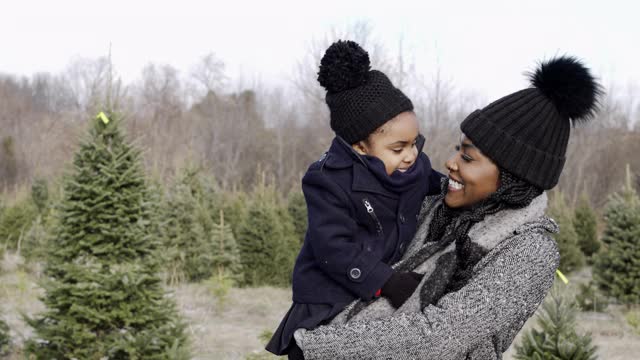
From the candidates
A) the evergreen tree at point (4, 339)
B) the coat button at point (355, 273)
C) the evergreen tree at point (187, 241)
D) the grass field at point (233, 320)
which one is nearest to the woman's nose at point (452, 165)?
the coat button at point (355, 273)

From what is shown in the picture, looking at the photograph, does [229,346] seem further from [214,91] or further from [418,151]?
[214,91]

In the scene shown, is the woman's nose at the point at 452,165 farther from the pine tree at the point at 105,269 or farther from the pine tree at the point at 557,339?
the pine tree at the point at 105,269

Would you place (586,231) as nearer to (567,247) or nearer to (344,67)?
(567,247)

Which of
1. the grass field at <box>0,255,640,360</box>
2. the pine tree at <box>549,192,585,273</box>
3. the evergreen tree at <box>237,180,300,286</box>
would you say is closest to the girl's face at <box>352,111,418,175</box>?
the grass field at <box>0,255,640,360</box>

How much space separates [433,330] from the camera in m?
1.85

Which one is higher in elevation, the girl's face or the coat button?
the girl's face

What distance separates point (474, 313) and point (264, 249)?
12277 mm

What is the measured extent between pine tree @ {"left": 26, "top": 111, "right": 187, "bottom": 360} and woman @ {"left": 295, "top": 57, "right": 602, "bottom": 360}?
4882mm

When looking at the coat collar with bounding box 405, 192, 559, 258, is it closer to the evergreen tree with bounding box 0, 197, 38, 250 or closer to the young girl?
the young girl

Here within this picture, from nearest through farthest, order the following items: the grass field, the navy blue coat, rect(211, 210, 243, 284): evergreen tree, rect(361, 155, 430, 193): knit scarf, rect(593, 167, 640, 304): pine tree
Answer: the navy blue coat
rect(361, 155, 430, 193): knit scarf
the grass field
rect(593, 167, 640, 304): pine tree
rect(211, 210, 243, 284): evergreen tree

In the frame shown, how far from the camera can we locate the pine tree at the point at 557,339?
5141 millimetres

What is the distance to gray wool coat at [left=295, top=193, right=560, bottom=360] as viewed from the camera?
186 centimetres

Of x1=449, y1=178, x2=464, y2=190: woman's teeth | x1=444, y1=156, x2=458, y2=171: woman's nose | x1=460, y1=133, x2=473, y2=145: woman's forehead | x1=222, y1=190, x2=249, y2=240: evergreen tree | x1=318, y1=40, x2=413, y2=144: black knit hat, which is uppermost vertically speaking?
x1=318, y1=40, x2=413, y2=144: black knit hat

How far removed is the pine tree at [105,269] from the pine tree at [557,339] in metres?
3.26
